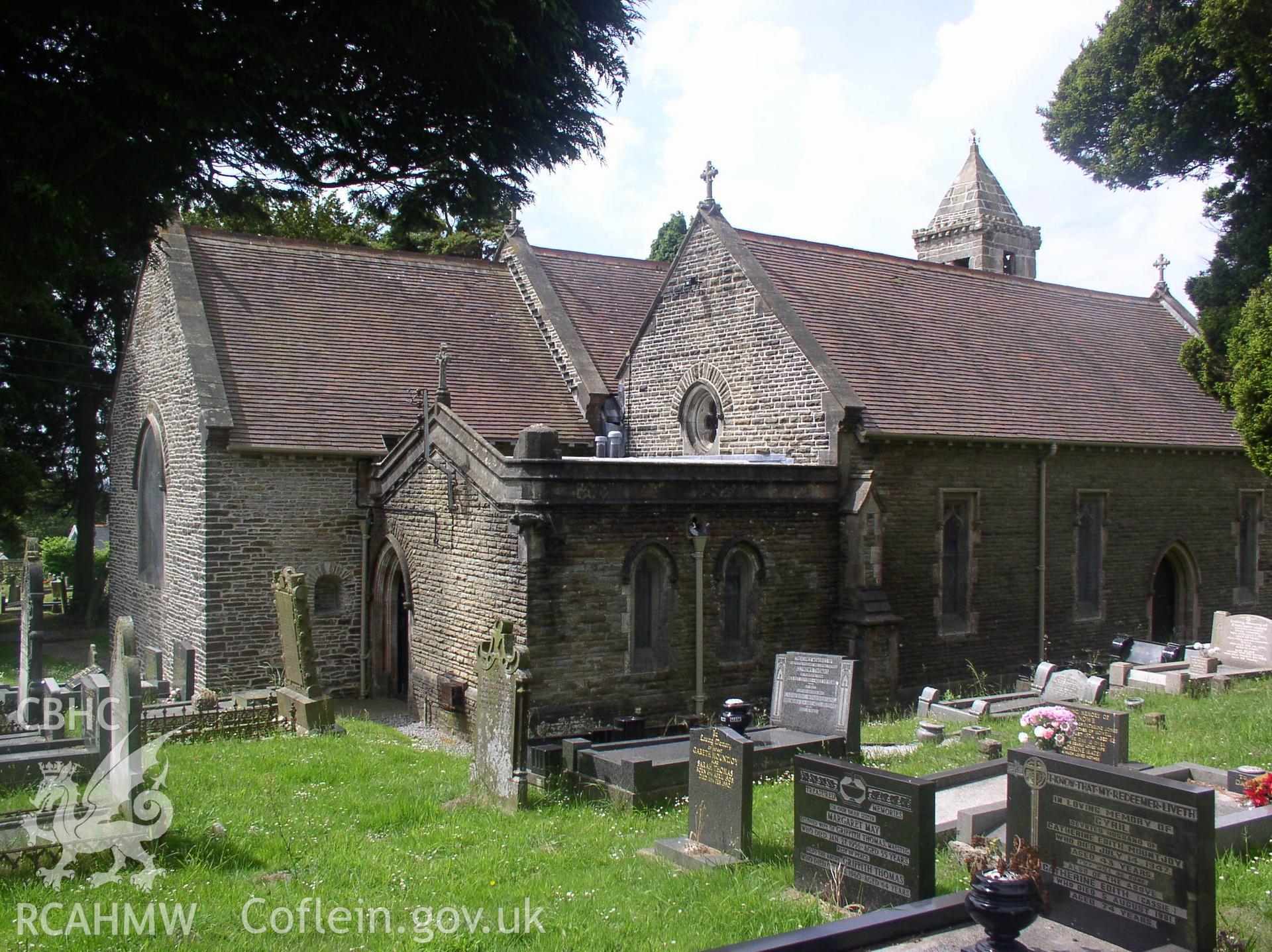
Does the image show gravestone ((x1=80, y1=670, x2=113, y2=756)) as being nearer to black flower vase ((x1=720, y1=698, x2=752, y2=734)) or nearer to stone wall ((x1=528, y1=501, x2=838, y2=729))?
stone wall ((x1=528, y1=501, x2=838, y2=729))

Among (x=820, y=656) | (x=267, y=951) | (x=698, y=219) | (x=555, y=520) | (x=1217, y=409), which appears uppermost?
(x=698, y=219)

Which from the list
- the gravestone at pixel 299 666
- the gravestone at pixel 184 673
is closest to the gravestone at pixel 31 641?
the gravestone at pixel 184 673

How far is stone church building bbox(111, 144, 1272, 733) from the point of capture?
621 inches

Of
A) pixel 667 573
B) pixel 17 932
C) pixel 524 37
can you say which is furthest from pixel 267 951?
pixel 667 573

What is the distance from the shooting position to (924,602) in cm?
1847

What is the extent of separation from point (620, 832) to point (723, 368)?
38.2 feet

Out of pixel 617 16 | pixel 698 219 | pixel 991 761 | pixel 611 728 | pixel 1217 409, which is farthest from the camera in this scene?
pixel 1217 409

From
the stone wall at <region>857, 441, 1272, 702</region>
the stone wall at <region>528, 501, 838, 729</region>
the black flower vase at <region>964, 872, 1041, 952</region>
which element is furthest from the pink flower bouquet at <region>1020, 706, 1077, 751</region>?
the stone wall at <region>857, 441, 1272, 702</region>

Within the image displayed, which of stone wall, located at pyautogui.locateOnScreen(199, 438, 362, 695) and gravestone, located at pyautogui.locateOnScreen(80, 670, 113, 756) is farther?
stone wall, located at pyautogui.locateOnScreen(199, 438, 362, 695)

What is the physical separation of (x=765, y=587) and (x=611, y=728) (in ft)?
14.5

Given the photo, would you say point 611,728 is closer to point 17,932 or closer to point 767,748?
point 767,748

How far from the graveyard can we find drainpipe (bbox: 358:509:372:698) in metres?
Answer: 5.46

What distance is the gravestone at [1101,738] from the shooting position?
1066cm

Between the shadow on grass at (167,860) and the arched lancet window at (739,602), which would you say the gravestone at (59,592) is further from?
the shadow on grass at (167,860)
